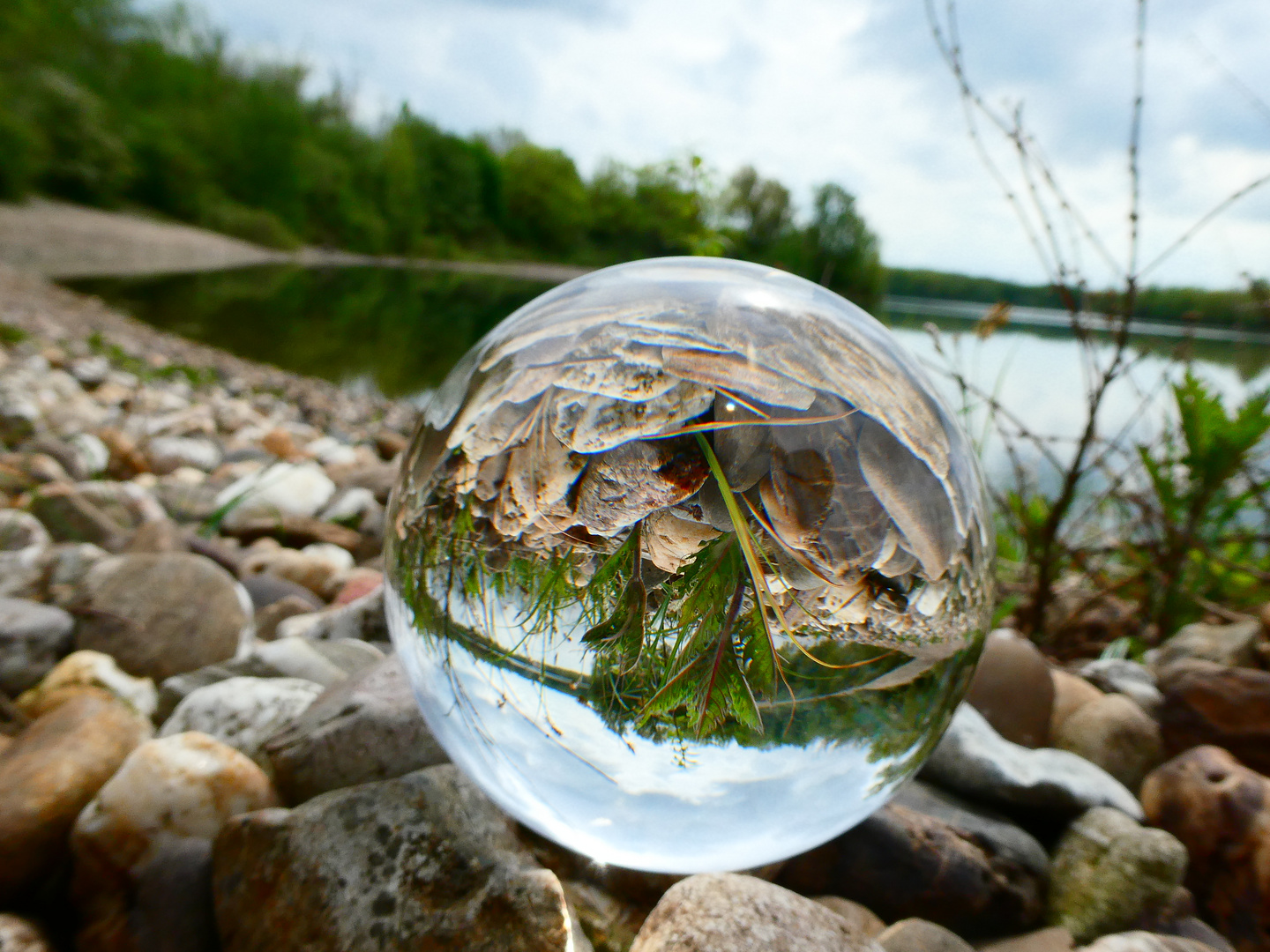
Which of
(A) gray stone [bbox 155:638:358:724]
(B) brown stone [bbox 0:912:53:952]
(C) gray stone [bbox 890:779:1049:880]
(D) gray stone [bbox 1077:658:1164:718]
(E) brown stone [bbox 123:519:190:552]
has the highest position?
(E) brown stone [bbox 123:519:190:552]

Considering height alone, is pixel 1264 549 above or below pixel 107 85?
below

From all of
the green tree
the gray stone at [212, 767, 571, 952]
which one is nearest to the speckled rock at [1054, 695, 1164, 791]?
the gray stone at [212, 767, 571, 952]

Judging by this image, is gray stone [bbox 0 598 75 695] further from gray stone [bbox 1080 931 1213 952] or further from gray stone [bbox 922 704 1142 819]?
gray stone [bbox 1080 931 1213 952]

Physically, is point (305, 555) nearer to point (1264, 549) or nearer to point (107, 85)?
point (1264, 549)

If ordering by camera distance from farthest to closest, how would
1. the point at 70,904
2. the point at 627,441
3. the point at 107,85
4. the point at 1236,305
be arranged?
the point at 107,85, the point at 1236,305, the point at 70,904, the point at 627,441

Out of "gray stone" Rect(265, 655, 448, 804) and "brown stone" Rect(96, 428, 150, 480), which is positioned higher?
"gray stone" Rect(265, 655, 448, 804)

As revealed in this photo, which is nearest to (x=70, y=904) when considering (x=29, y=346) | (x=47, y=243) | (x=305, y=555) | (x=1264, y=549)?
(x=305, y=555)

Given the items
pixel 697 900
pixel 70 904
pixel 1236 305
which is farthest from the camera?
pixel 1236 305

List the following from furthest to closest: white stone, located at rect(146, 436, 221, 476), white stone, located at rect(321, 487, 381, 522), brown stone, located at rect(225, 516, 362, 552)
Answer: white stone, located at rect(146, 436, 221, 476) < white stone, located at rect(321, 487, 381, 522) < brown stone, located at rect(225, 516, 362, 552)
